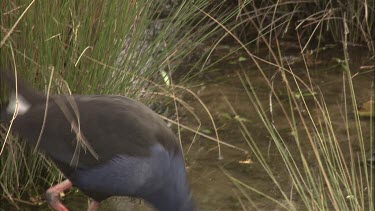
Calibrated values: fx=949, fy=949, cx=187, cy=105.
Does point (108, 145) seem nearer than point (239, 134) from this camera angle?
Yes

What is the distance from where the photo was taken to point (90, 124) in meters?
3.37

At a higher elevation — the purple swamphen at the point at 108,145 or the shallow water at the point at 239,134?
the purple swamphen at the point at 108,145

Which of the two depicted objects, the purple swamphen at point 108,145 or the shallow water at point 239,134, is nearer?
the purple swamphen at point 108,145

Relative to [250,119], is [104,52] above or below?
above

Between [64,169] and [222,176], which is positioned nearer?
[64,169]

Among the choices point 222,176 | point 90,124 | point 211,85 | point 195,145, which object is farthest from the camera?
point 211,85

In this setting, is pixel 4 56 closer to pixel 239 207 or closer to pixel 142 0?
pixel 142 0

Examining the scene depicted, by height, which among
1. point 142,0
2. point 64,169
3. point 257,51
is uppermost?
point 142,0

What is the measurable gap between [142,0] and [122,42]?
20 centimetres

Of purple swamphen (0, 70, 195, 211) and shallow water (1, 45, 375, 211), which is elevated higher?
purple swamphen (0, 70, 195, 211)

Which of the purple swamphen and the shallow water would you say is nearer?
the purple swamphen

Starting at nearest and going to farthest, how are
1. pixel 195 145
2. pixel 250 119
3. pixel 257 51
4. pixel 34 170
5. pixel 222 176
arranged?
1. pixel 34 170
2. pixel 222 176
3. pixel 195 145
4. pixel 250 119
5. pixel 257 51

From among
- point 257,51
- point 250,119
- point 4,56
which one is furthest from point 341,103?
point 4,56

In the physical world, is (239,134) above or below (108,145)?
below
